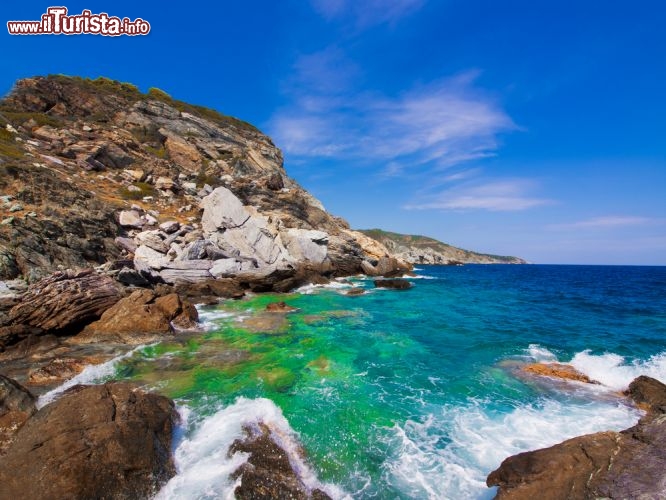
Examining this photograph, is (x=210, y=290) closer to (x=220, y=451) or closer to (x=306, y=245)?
(x=306, y=245)

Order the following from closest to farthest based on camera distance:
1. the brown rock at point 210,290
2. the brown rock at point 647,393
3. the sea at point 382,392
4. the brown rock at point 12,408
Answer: the brown rock at point 12,408 → the sea at point 382,392 → the brown rock at point 647,393 → the brown rock at point 210,290

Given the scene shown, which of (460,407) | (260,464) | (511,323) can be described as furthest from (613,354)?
(260,464)

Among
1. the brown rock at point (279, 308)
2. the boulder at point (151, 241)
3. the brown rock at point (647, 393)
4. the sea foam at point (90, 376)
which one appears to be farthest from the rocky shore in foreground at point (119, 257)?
the brown rock at point (647, 393)

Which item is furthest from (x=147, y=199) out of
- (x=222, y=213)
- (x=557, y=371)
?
(x=557, y=371)

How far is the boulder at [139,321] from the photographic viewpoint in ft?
55.2

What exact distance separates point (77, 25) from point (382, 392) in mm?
45146

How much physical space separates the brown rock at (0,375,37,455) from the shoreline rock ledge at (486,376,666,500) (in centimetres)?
1132

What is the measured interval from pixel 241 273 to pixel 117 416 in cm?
2616

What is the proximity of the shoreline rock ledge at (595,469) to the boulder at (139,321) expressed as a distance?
1693cm

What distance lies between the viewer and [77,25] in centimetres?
3316

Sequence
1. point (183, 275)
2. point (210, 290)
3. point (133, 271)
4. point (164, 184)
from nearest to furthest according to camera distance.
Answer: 1. point (133, 271)
2. point (210, 290)
3. point (183, 275)
4. point (164, 184)

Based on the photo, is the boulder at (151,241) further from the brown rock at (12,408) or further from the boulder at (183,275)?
the brown rock at (12,408)

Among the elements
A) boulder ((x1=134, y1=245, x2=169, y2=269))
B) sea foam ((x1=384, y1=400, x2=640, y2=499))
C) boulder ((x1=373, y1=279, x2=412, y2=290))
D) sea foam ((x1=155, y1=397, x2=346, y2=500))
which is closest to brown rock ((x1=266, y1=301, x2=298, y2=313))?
boulder ((x1=134, y1=245, x2=169, y2=269))

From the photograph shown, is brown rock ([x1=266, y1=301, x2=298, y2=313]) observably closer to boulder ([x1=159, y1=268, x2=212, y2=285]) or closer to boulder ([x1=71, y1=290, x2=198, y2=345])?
boulder ([x1=71, y1=290, x2=198, y2=345])
